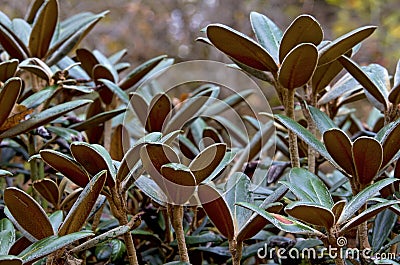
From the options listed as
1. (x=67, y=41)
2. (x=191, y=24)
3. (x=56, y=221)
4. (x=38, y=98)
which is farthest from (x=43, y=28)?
(x=191, y=24)

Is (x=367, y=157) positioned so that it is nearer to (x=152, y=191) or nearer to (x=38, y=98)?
(x=152, y=191)

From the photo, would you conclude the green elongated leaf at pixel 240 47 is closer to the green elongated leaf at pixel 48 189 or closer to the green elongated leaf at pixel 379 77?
the green elongated leaf at pixel 379 77

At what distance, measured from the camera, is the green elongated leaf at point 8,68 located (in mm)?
725

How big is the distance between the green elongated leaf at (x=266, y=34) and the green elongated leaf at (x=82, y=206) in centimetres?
29

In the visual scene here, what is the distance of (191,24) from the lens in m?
4.34

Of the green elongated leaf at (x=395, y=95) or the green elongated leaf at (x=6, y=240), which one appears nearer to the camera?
the green elongated leaf at (x=6, y=240)

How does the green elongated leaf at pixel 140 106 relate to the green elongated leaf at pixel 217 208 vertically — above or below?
above

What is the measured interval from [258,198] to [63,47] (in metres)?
0.42

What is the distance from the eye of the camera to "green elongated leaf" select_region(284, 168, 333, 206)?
0.58m

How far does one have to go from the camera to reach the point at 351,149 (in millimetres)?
602

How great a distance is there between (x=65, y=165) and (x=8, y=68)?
24 centimetres

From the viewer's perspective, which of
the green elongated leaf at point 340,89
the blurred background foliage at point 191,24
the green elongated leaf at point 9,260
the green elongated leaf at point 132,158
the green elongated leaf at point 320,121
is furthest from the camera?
the blurred background foliage at point 191,24

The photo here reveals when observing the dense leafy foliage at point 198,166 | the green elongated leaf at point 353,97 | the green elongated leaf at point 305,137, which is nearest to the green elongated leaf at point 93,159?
the dense leafy foliage at point 198,166

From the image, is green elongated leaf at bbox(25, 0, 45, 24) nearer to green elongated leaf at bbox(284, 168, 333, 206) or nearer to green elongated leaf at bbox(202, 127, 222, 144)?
green elongated leaf at bbox(202, 127, 222, 144)
